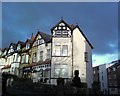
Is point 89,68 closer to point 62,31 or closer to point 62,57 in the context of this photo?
point 62,57

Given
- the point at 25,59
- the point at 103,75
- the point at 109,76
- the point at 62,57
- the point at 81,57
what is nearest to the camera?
the point at 62,57

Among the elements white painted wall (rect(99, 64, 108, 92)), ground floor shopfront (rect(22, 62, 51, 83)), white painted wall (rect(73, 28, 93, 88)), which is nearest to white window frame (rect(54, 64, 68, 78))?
ground floor shopfront (rect(22, 62, 51, 83))

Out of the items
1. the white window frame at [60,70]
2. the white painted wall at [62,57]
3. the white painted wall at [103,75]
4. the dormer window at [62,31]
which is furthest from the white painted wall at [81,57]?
the white painted wall at [103,75]

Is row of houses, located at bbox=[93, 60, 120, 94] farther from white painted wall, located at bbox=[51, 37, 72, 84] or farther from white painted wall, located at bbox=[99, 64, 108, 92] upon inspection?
white painted wall, located at bbox=[51, 37, 72, 84]

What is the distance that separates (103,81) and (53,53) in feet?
150

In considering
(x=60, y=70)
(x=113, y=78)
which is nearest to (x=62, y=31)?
(x=60, y=70)

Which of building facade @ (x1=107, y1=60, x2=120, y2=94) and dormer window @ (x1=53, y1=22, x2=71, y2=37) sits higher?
dormer window @ (x1=53, y1=22, x2=71, y2=37)

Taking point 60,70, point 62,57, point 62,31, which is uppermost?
point 62,31

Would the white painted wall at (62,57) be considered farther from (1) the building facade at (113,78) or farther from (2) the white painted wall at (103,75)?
(2) the white painted wall at (103,75)

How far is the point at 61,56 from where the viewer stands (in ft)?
113

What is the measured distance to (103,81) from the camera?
75.4 meters

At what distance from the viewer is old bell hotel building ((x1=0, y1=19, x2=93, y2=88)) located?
112 feet

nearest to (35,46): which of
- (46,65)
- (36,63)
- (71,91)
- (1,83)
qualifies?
(36,63)

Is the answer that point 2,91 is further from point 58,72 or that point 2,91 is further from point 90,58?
point 90,58
